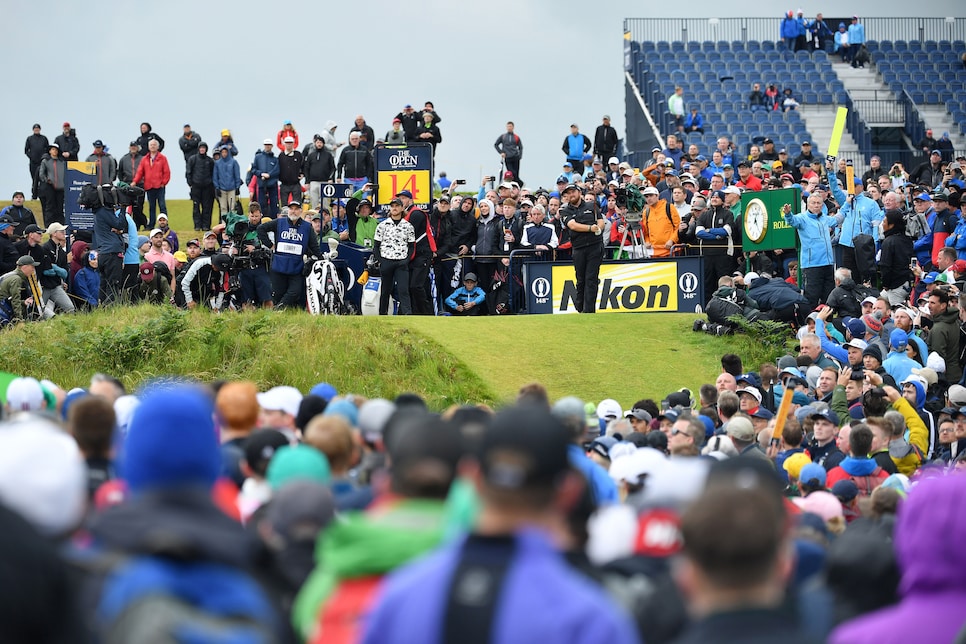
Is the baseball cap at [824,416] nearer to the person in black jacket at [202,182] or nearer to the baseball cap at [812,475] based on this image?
the baseball cap at [812,475]

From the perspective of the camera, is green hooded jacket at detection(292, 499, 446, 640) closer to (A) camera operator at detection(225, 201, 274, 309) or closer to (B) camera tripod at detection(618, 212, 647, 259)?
(A) camera operator at detection(225, 201, 274, 309)

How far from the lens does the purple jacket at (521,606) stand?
343 centimetres

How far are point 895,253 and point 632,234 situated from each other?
523cm

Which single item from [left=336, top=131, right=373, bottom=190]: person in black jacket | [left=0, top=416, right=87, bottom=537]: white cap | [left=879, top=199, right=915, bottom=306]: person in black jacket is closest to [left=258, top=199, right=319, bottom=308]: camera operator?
[left=336, top=131, right=373, bottom=190]: person in black jacket

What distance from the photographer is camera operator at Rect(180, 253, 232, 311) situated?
2152 cm

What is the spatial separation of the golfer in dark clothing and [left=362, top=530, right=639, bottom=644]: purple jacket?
16720 mm

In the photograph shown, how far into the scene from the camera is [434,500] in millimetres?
4297

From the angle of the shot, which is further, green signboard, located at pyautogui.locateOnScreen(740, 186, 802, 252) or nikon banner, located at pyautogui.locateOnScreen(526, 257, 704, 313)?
nikon banner, located at pyautogui.locateOnScreen(526, 257, 704, 313)

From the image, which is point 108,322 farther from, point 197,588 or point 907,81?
point 907,81

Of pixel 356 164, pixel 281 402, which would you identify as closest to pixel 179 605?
pixel 281 402

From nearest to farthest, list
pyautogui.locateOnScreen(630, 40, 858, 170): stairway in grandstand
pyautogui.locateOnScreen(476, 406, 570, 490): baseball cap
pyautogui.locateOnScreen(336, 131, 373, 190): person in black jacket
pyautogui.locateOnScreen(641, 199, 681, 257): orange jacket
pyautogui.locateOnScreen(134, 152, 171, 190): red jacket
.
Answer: pyautogui.locateOnScreen(476, 406, 570, 490): baseball cap < pyautogui.locateOnScreen(641, 199, 681, 257): orange jacket < pyautogui.locateOnScreen(336, 131, 373, 190): person in black jacket < pyautogui.locateOnScreen(134, 152, 171, 190): red jacket < pyautogui.locateOnScreen(630, 40, 858, 170): stairway in grandstand

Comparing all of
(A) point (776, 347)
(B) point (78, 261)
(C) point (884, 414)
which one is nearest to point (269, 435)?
(C) point (884, 414)

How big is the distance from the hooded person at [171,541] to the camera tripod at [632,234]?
19.5 m

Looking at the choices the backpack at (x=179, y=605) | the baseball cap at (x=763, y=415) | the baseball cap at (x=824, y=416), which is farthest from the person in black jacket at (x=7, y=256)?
the backpack at (x=179, y=605)
